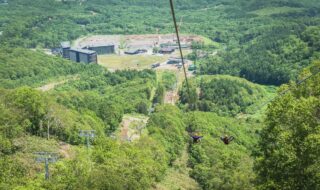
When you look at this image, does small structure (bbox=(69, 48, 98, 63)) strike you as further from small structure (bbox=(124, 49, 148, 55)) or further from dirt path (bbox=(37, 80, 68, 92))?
dirt path (bbox=(37, 80, 68, 92))

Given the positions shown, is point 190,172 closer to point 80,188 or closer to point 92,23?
point 80,188

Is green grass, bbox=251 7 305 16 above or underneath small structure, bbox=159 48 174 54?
above

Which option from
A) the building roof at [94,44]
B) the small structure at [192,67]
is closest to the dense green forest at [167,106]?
the small structure at [192,67]

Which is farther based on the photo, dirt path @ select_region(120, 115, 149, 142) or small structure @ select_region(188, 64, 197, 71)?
small structure @ select_region(188, 64, 197, 71)

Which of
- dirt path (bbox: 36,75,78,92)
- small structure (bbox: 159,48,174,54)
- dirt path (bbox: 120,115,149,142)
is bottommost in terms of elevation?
small structure (bbox: 159,48,174,54)

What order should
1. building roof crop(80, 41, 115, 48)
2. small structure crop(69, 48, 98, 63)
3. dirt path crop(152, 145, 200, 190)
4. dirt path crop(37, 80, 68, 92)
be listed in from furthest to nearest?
1. building roof crop(80, 41, 115, 48)
2. small structure crop(69, 48, 98, 63)
3. dirt path crop(37, 80, 68, 92)
4. dirt path crop(152, 145, 200, 190)

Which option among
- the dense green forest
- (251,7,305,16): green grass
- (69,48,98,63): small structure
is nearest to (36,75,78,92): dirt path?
the dense green forest

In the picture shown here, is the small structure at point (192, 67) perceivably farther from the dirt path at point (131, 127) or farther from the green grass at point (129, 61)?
the dirt path at point (131, 127)
